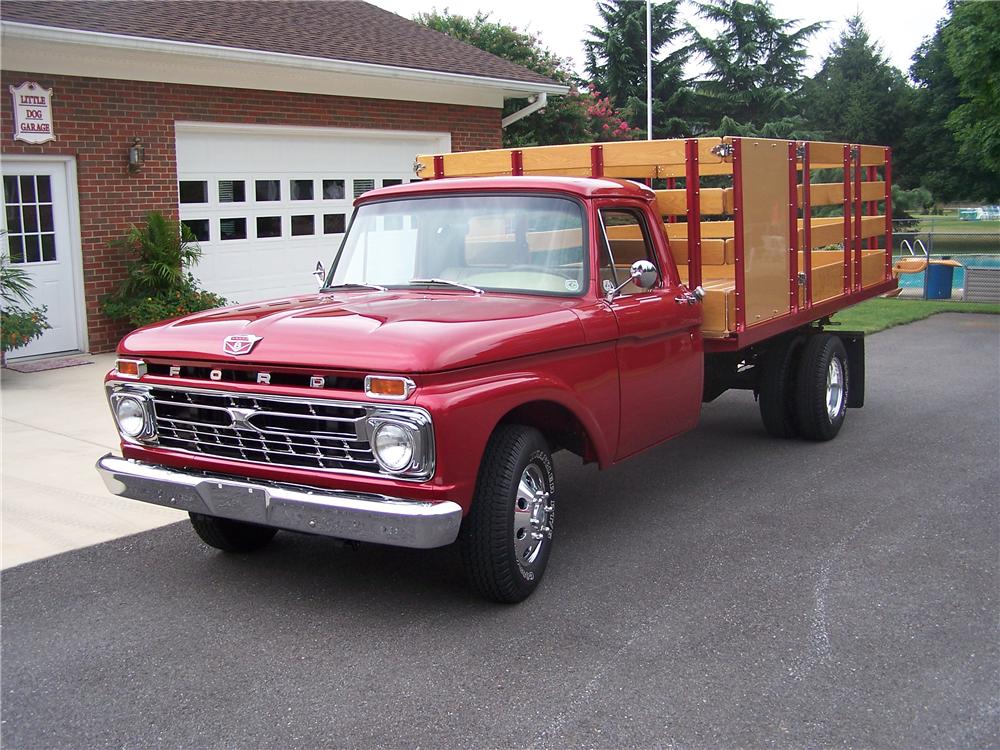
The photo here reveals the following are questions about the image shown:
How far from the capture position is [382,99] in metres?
15.2

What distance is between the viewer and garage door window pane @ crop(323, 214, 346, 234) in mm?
15031

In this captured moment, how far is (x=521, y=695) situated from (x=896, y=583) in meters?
2.22

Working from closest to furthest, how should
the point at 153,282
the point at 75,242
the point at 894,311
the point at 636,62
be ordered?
the point at 75,242 < the point at 153,282 < the point at 894,311 < the point at 636,62

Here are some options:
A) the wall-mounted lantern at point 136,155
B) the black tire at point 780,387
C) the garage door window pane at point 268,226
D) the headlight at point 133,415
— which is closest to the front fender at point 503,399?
the headlight at point 133,415

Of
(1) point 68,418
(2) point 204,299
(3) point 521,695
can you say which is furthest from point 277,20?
(3) point 521,695

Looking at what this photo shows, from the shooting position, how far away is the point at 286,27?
1501cm

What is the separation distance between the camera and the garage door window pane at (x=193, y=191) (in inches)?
518

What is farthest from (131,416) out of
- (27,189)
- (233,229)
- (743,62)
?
(743,62)

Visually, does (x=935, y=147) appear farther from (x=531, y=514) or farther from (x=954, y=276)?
(x=531, y=514)

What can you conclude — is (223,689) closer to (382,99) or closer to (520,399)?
(520,399)

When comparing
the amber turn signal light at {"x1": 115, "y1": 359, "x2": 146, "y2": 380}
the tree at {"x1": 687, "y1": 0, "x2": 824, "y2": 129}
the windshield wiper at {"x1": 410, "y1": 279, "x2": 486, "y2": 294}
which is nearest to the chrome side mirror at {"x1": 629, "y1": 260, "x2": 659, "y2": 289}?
the windshield wiper at {"x1": 410, "y1": 279, "x2": 486, "y2": 294}

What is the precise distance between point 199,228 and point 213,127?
1.26m

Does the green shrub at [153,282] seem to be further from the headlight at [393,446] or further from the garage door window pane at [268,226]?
the headlight at [393,446]

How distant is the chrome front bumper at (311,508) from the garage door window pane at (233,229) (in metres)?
9.08
